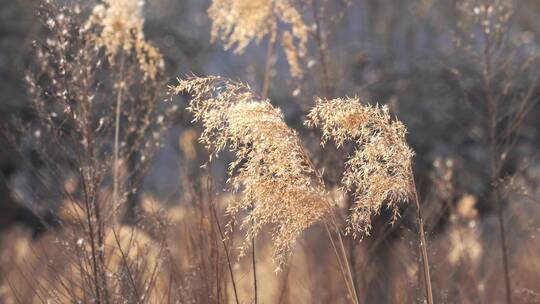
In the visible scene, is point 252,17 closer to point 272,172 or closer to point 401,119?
point 272,172

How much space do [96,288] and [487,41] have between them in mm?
3424

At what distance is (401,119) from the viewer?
10.7 m

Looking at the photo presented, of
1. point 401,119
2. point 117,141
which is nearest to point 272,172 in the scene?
point 117,141

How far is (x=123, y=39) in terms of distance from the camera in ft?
16.4

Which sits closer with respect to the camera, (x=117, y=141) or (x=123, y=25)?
(x=117, y=141)

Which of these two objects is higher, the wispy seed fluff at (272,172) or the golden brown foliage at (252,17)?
the golden brown foliage at (252,17)

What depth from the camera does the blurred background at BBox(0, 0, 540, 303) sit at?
21.1 feet

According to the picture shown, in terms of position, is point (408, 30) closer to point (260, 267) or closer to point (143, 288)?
point (260, 267)

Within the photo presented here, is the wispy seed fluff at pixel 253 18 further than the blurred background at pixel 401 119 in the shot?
No

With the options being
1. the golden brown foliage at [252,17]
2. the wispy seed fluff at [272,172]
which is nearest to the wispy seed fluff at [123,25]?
the golden brown foliage at [252,17]

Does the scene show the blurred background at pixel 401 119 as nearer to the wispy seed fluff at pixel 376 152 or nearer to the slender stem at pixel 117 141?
the slender stem at pixel 117 141

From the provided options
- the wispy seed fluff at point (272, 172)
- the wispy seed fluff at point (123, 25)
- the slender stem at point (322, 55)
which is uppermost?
the slender stem at point (322, 55)

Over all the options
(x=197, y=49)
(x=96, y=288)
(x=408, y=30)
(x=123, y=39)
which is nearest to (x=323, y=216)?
(x=96, y=288)

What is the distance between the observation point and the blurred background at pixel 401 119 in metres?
6.44
